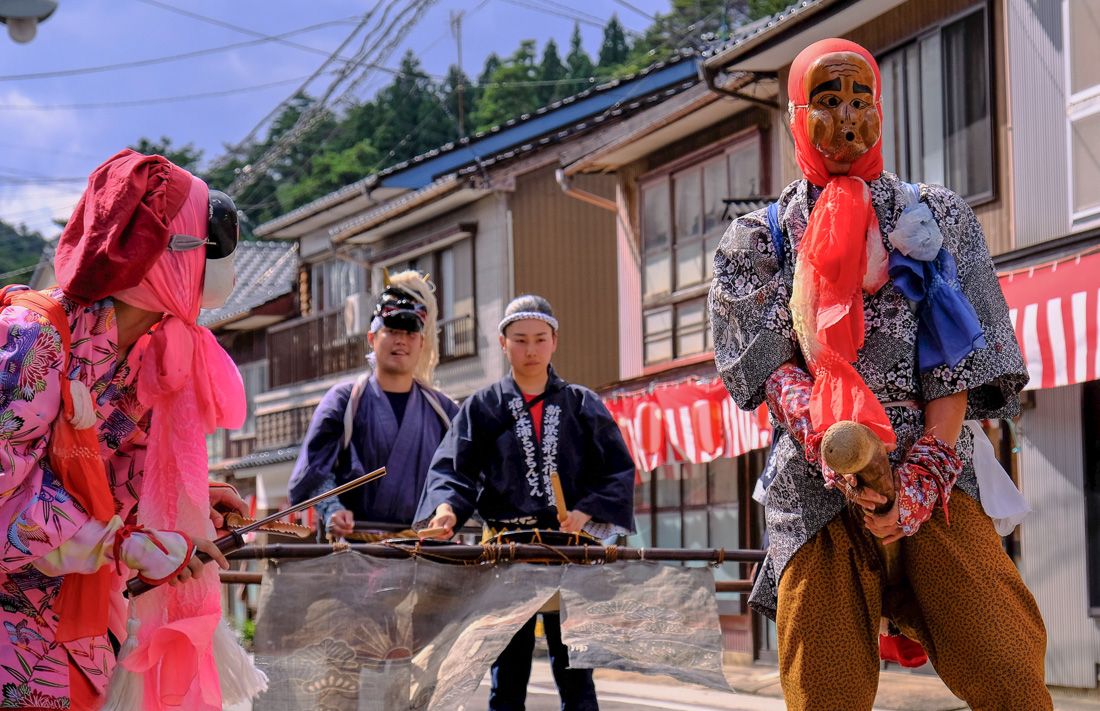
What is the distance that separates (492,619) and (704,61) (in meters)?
11.8

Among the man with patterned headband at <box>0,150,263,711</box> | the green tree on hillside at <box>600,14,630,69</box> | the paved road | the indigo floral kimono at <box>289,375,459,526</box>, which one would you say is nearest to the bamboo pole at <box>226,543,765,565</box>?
the man with patterned headband at <box>0,150,263,711</box>

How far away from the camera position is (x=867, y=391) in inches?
128

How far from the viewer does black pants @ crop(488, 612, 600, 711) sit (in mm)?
5926

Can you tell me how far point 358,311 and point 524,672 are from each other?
887 inches

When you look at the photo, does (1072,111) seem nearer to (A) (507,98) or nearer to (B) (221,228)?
(B) (221,228)

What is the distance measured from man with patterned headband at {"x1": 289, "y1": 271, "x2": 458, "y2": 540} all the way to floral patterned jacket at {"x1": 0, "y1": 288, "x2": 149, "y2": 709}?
328cm

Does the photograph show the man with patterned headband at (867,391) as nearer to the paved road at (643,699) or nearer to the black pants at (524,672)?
the black pants at (524,672)

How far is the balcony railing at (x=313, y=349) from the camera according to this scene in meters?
30.0

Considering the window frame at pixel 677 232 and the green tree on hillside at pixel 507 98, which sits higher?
the green tree on hillside at pixel 507 98

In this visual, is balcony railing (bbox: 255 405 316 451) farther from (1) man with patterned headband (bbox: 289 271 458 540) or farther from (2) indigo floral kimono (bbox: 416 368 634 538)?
(2) indigo floral kimono (bbox: 416 368 634 538)

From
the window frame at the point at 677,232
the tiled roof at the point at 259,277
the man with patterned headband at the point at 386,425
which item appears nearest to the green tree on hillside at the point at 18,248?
the tiled roof at the point at 259,277

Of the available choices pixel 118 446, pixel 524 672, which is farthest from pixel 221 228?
pixel 524 672

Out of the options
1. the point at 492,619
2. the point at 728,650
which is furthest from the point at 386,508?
the point at 728,650

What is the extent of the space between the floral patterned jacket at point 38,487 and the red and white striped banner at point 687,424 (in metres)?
10.9
